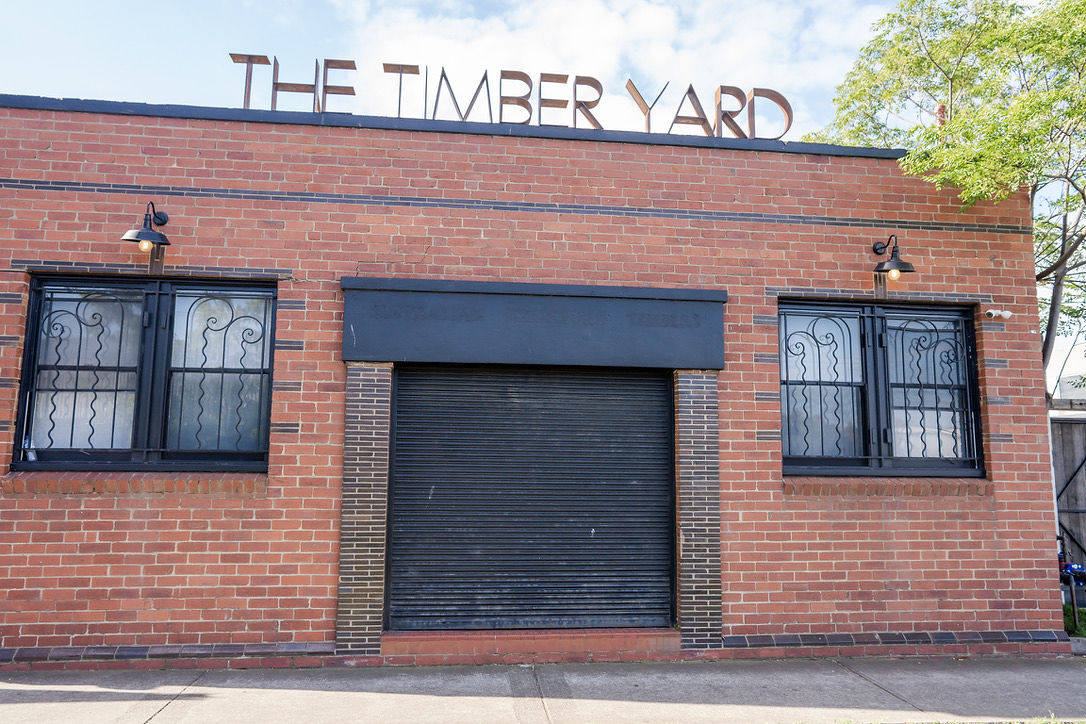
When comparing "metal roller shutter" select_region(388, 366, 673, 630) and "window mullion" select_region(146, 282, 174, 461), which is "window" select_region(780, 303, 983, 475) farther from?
"window mullion" select_region(146, 282, 174, 461)

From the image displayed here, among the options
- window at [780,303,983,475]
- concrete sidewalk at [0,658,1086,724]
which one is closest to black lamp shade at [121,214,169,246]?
concrete sidewalk at [0,658,1086,724]

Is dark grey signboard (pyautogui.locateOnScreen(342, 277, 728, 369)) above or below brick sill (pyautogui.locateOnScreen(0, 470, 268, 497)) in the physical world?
above

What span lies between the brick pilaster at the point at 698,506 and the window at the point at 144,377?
384 cm

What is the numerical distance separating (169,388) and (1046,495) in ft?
27.5

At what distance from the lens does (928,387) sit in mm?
7355

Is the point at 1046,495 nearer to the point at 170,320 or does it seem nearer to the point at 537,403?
the point at 537,403

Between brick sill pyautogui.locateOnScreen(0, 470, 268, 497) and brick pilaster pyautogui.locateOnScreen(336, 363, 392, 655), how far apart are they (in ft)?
2.63

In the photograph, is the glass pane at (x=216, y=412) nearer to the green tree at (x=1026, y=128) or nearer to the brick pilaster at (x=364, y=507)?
the brick pilaster at (x=364, y=507)

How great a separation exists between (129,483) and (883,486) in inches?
268

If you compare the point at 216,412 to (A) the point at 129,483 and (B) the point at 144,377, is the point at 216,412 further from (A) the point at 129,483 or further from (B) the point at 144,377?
(A) the point at 129,483

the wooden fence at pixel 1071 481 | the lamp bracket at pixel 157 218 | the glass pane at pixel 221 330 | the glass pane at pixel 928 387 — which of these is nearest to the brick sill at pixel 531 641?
the glass pane at pixel 221 330

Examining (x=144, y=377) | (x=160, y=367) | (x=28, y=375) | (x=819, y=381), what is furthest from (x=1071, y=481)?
(x=28, y=375)

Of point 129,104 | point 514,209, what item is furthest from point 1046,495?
point 129,104

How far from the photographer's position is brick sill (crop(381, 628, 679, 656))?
6316mm
